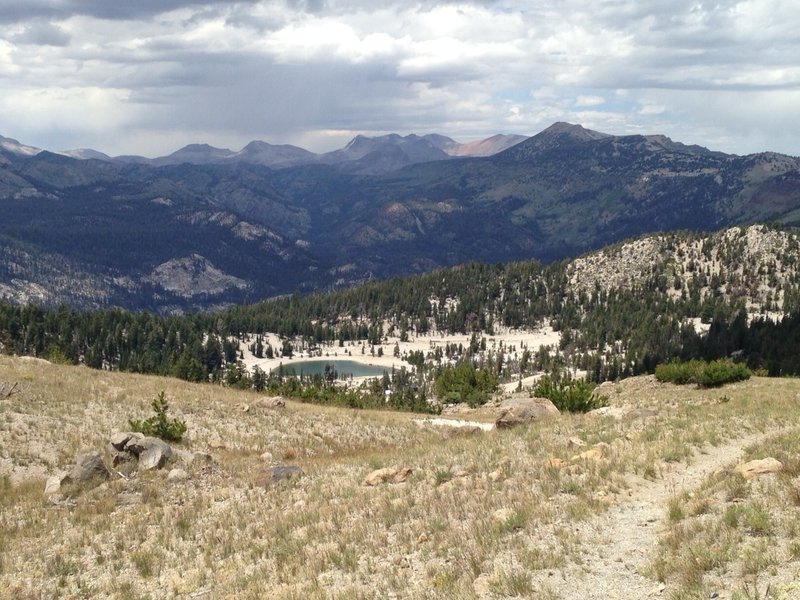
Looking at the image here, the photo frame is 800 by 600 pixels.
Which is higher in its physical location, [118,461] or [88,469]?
[88,469]

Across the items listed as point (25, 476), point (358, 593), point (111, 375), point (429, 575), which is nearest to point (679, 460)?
point (429, 575)

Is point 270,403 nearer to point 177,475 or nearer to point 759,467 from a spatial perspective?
point 177,475

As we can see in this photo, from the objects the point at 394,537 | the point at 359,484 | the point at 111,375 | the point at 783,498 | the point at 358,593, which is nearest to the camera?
the point at 358,593

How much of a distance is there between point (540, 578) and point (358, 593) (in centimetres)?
475

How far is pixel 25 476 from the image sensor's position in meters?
31.1

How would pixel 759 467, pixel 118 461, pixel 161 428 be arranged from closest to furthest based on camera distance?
pixel 759 467, pixel 118 461, pixel 161 428

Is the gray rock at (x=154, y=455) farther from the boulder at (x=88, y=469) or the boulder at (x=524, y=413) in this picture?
the boulder at (x=524, y=413)

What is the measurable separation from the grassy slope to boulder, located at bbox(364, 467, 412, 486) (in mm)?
532

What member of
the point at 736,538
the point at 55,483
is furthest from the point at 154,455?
the point at 736,538

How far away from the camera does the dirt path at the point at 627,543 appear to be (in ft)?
46.4

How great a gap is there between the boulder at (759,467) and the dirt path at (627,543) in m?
1.77

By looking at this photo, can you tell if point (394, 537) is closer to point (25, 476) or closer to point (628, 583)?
point (628, 583)

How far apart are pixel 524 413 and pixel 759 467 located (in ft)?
88.2

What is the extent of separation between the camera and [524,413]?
4638 cm
